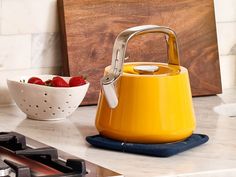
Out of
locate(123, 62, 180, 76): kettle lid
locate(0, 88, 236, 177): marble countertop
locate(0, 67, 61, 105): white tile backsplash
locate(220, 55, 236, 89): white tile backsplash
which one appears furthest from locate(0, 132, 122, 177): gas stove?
locate(220, 55, 236, 89): white tile backsplash

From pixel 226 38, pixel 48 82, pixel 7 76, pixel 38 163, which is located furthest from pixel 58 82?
pixel 226 38

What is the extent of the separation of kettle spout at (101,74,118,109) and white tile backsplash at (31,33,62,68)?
1.79ft

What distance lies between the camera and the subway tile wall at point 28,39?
1.92m

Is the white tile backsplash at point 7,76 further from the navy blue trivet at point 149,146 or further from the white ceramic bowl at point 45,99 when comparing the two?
the navy blue trivet at point 149,146

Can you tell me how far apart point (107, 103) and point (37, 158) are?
0.22 m

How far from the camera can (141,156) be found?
1.41 metres

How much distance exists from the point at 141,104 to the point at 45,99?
0.36m

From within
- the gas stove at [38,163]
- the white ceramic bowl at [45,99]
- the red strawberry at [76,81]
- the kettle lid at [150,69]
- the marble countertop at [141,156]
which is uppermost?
the kettle lid at [150,69]

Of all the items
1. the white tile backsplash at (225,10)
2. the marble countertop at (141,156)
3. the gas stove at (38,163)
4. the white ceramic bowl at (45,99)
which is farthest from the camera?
the white tile backsplash at (225,10)

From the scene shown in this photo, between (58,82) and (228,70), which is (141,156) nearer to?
(58,82)

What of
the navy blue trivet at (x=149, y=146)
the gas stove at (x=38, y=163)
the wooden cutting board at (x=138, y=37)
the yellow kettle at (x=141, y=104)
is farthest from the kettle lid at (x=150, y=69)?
the wooden cutting board at (x=138, y=37)

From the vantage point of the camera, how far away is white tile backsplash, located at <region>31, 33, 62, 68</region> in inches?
77.2

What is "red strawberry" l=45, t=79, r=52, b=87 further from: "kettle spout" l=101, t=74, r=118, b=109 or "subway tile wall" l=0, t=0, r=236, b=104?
"kettle spout" l=101, t=74, r=118, b=109

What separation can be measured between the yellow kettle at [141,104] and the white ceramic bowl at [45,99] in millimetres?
265
